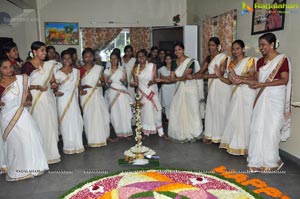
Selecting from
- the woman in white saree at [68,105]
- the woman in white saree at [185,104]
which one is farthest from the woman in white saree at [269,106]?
the woman in white saree at [68,105]

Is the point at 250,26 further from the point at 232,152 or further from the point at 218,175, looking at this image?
the point at 218,175

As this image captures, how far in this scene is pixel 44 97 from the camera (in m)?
3.84

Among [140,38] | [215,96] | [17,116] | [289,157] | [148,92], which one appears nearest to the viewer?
[17,116]

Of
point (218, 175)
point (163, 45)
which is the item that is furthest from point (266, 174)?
point (163, 45)

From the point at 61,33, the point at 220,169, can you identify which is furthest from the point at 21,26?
the point at 220,169

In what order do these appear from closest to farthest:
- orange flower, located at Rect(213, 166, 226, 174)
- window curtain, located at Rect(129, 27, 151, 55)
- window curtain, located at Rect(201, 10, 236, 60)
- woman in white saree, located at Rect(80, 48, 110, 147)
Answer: orange flower, located at Rect(213, 166, 226, 174), woman in white saree, located at Rect(80, 48, 110, 147), window curtain, located at Rect(201, 10, 236, 60), window curtain, located at Rect(129, 27, 151, 55)

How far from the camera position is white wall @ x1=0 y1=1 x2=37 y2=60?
7.43 m

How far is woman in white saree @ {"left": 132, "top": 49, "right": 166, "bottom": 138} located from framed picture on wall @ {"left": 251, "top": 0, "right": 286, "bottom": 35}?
1684 mm

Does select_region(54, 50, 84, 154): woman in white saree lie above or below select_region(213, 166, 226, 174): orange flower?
above

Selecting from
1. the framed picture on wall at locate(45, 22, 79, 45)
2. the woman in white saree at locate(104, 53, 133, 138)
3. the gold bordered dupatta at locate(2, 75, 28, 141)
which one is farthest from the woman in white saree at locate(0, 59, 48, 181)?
the framed picture on wall at locate(45, 22, 79, 45)

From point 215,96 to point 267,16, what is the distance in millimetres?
1320

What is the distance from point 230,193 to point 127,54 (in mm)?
3879

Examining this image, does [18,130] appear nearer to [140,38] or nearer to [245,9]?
[245,9]

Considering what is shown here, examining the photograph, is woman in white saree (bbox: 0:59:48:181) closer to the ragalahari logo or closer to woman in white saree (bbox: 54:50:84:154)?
woman in white saree (bbox: 54:50:84:154)
